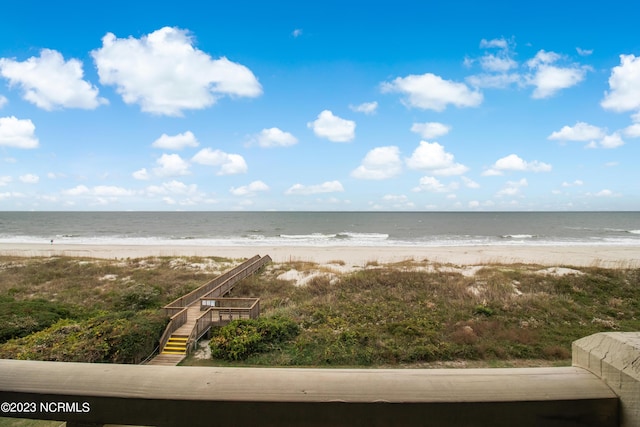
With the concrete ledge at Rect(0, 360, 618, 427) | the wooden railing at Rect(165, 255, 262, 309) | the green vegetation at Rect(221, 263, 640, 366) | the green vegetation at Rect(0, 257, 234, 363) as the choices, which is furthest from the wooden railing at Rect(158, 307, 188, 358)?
the concrete ledge at Rect(0, 360, 618, 427)

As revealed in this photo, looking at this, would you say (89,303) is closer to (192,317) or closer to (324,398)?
(192,317)

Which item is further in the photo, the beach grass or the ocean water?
the ocean water

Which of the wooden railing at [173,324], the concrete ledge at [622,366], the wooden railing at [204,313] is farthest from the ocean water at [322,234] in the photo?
the concrete ledge at [622,366]

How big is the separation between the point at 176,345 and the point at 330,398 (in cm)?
1289

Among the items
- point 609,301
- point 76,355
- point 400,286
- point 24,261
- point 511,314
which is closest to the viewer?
point 76,355

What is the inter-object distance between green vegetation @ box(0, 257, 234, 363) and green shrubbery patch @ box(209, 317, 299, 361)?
2.31 metres

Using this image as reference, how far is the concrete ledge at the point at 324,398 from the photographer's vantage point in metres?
1.15

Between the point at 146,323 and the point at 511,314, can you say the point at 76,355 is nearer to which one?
the point at 146,323

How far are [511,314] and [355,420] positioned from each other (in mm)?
15782

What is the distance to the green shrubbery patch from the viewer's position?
37.5 ft

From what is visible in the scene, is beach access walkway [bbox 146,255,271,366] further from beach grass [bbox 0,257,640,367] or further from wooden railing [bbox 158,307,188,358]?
beach grass [bbox 0,257,640,367]

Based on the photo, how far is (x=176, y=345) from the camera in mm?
12289

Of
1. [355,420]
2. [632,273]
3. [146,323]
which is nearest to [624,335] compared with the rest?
[355,420]

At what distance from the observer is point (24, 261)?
30047 mm
